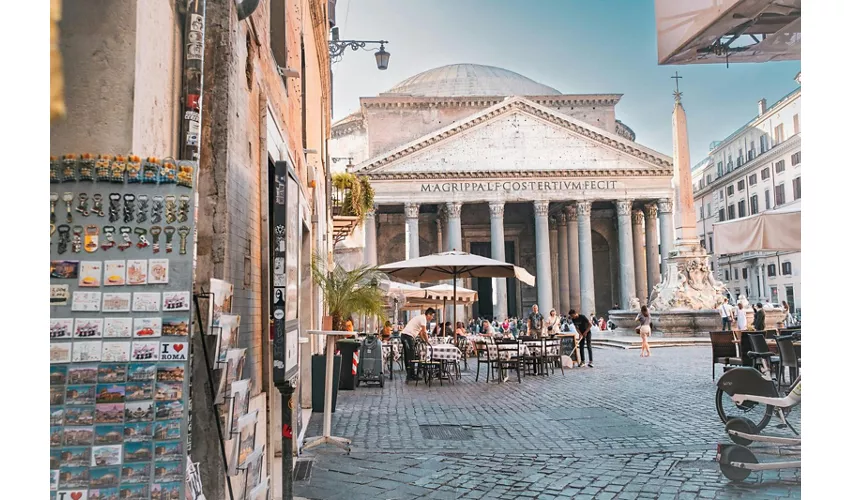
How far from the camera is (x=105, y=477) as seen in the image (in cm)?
192

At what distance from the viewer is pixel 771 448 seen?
4.19 m

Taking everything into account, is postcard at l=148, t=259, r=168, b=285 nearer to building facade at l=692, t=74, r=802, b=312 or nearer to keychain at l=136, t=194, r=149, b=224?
keychain at l=136, t=194, r=149, b=224

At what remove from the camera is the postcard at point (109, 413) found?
1927mm

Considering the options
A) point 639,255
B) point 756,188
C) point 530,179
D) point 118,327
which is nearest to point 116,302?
point 118,327

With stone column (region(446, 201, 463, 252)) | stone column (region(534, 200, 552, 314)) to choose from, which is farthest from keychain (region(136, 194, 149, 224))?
stone column (region(534, 200, 552, 314))

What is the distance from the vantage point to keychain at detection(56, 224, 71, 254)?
6.35 ft

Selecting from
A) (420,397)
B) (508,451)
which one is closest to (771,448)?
(508,451)

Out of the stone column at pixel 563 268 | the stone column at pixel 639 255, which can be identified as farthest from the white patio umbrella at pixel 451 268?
the stone column at pixel 563 268

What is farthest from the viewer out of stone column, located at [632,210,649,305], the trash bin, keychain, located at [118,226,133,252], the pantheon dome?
the pantheon dome

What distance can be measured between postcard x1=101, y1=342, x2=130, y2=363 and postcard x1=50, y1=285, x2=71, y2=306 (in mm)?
166

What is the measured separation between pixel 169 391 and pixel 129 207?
0.56 m

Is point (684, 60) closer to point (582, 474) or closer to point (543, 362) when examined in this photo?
point (582, 474)

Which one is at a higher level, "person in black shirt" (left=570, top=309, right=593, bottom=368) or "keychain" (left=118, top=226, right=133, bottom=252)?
"keychain" (left=118, top=226, right=133, bottom=252)
